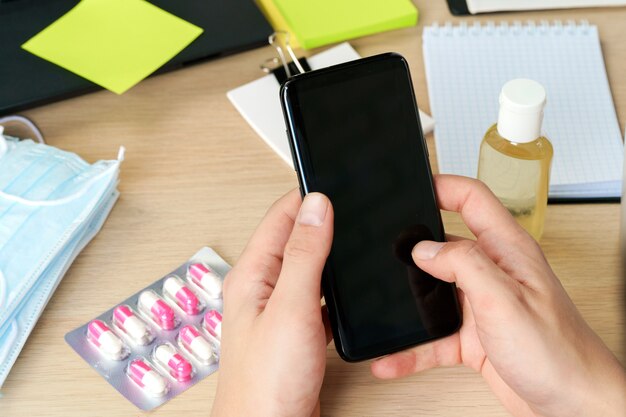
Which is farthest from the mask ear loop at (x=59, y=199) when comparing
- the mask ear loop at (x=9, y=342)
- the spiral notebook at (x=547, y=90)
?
the spiral notebook at (x=547, y=90)

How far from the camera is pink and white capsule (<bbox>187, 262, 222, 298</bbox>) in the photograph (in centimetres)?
70

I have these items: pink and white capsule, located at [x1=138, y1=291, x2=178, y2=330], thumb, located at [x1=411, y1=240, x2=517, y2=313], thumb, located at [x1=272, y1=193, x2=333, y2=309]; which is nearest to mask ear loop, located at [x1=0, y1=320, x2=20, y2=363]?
pink and white capsule, located at [x1=138, y1=291, x2=178, y2=330]

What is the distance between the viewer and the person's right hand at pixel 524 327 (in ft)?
1.82

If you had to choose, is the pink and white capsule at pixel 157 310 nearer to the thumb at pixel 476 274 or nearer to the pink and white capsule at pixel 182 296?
the pink and white capsule at pixel 182 296

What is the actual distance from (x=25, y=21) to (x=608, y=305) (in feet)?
2.36

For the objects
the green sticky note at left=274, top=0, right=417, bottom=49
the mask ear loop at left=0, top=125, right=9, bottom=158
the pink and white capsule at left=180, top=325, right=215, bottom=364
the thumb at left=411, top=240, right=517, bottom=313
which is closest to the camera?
the thumb at left=411, top=240, right=517, bottom=313

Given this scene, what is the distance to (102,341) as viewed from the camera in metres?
0.66

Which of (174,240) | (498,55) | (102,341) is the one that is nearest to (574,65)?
(498,55)

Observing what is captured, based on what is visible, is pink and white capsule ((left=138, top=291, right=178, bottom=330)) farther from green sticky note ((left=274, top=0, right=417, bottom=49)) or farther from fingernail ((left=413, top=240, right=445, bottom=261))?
green sticky note ((left=274, top=0, right=417, bottom=49))

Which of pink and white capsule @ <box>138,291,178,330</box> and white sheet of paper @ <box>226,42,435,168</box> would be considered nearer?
pink and white capsule @ <box>138,291,178,330</box>

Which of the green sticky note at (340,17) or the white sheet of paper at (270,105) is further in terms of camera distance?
the green sticky note at (340,17)

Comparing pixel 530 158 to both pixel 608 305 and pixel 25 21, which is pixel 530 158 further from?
pixel 25 21

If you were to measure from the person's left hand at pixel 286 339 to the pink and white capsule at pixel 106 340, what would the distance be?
99 mm

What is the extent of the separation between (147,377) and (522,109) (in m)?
0.37
